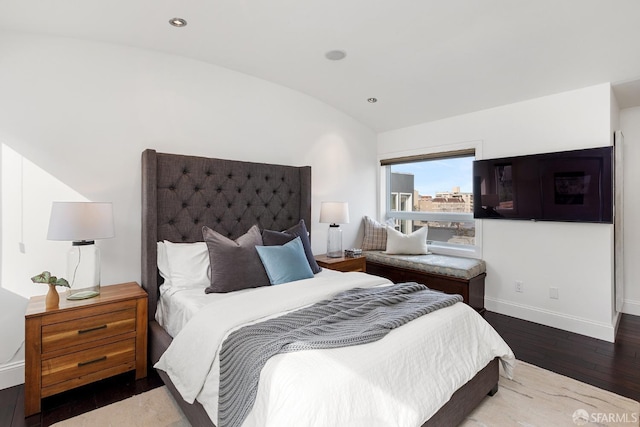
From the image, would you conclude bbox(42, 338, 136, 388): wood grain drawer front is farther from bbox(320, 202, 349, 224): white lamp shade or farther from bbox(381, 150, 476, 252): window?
bbox(381, 150, 476, 252): window

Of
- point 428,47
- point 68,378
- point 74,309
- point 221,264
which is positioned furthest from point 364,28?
point 68,378

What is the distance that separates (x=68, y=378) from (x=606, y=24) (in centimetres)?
433

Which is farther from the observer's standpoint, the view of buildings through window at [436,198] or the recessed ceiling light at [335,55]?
the view of buildings through window at [436,198]

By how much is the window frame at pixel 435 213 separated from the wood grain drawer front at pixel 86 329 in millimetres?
3543

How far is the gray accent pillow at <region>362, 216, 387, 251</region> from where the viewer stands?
4.41m

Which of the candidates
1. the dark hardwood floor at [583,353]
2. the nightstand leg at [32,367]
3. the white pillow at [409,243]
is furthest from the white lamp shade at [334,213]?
the nightstand leg at [32,367]

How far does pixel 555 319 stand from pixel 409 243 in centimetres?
166

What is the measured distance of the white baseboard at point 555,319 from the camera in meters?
2.96

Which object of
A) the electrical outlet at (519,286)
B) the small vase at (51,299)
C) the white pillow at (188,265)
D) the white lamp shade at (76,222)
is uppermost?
the white lamp shade at (76,222)

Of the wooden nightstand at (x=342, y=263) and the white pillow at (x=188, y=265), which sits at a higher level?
the white pillow at (x=188, y=265)

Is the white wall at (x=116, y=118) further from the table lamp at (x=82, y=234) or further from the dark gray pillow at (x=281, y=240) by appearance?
the dark gray pillow at (x=281, y=240)

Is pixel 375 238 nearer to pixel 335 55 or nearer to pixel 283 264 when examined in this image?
pixel 283 264

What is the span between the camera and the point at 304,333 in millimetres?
1511

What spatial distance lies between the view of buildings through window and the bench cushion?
1.33 feet
